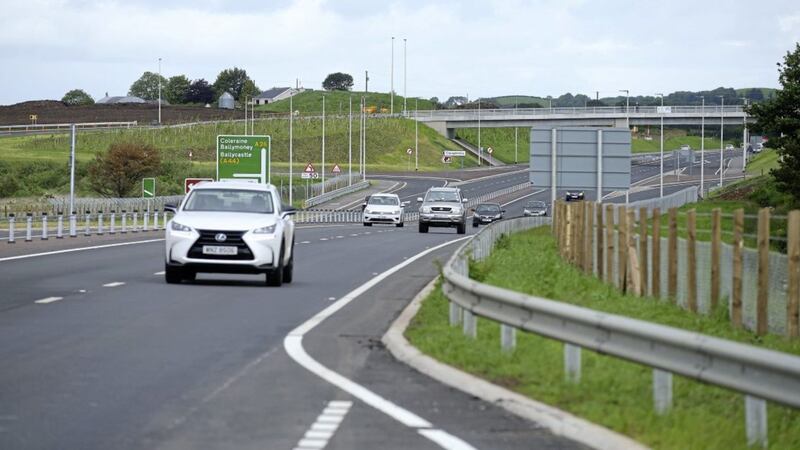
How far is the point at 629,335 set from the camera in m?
10.9

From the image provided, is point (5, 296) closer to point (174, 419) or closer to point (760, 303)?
point (760, 303)

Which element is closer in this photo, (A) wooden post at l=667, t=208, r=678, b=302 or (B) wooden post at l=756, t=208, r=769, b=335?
(B) wooden post at l=756, t=208, r=769, b=335

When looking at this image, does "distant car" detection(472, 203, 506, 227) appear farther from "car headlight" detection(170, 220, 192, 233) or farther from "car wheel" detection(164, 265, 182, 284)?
"car headlight" detection(170, 220, 192, 233)

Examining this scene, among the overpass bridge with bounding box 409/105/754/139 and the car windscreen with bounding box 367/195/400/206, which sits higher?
the overpass bridge with bounding box 409/105/754/139

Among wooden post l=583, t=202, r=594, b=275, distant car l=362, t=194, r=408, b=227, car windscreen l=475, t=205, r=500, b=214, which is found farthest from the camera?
car windscreen l=475, t=205, r=500, b=214

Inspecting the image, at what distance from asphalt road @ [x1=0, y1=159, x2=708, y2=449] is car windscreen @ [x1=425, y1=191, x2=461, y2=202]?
3980 cm

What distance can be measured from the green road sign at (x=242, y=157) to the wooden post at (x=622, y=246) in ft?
135

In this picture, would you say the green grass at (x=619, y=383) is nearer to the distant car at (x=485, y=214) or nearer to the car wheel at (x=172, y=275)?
the car wheel at (x=172, y=275)

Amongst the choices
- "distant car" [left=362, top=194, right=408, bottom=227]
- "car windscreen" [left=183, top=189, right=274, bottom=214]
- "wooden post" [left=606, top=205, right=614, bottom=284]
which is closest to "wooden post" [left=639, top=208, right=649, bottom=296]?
"wooden post" [left=606, top=205, right=614, bottom=284]

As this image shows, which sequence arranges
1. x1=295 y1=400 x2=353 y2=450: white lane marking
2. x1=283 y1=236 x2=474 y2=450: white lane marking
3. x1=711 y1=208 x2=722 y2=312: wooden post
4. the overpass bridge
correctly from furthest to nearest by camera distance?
the overpass bridge
x1=711 y1=208 x2=722 y2=312: wooden post
x1=283 y1=236 x2=474 y2=450: white lane marking
x1=295 y1=400 x2=353 y2=450: white lane marking

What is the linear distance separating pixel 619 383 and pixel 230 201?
15.2 m

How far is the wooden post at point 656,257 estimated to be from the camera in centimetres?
2328

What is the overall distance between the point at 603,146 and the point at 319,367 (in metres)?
→ 35.6

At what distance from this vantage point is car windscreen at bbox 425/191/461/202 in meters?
65.8
